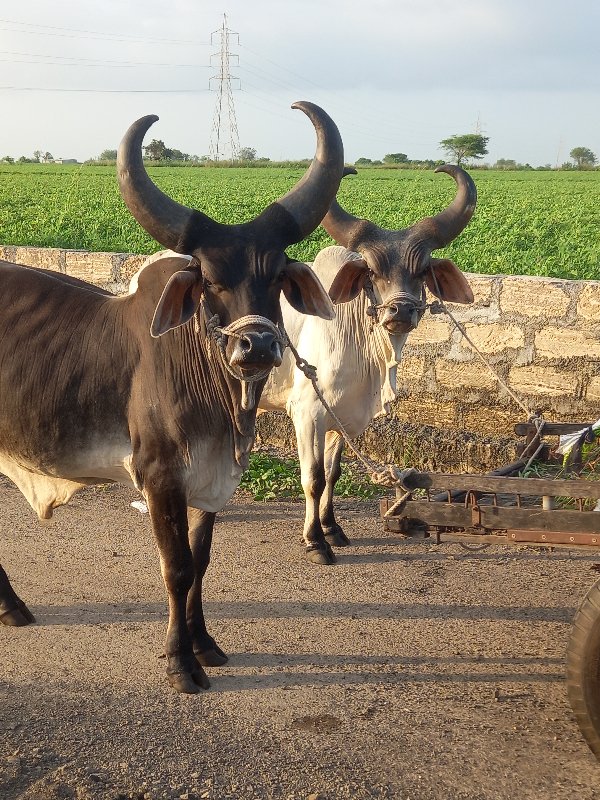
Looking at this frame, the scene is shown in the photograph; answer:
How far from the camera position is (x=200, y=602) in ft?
15.1

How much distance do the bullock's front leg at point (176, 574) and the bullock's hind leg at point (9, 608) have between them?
3.32 ft

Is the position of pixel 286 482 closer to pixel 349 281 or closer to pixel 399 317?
pixel 349 281

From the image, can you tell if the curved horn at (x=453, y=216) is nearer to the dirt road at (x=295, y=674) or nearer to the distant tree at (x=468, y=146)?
→ the dirt road at (x=295, y=674)

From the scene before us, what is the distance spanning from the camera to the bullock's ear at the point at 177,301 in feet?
12.4

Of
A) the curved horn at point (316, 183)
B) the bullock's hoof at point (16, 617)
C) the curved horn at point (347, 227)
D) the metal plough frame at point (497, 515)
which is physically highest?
the curved horn at point (316, 183)

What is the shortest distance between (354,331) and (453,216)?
93cm

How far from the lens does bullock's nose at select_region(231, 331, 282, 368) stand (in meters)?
3.63

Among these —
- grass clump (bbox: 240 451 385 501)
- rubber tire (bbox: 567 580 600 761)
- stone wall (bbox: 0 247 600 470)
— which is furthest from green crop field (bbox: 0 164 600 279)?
rubber tire (bbox: 567 580 600 761)

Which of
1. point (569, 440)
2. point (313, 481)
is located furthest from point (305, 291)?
point (313, 481)

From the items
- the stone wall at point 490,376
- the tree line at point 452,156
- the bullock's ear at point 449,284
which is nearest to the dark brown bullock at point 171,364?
the bullock's ear at point 449,284

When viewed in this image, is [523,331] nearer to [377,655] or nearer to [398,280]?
[398,280]

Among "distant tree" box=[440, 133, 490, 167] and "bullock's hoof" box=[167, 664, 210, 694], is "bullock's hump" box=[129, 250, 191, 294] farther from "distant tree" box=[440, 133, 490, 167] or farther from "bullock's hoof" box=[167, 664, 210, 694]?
"distant tree" box=[440, 133, 490, 167]

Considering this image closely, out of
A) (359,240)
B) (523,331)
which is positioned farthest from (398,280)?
(523,331)

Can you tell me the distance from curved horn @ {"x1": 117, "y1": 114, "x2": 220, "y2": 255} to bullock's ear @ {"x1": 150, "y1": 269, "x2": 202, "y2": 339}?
0.16 meters
